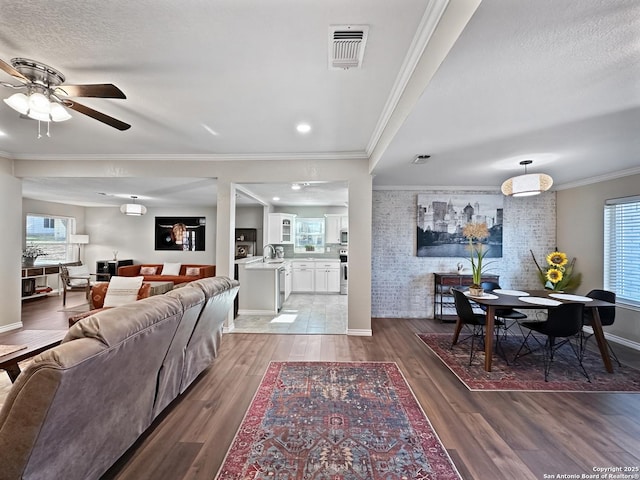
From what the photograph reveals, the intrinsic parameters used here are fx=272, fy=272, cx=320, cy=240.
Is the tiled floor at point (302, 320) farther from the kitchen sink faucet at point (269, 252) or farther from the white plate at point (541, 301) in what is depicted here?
the white plate at point (541, 301)

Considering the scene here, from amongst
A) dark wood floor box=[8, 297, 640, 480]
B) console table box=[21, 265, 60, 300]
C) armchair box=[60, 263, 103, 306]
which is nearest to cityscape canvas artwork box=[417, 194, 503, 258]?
dark wood floor box=[8, 297, 640, 480]

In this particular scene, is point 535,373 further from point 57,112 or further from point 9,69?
point 9,69

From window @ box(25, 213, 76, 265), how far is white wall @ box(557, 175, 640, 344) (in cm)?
1193

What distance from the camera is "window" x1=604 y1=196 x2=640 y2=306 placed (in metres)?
3.75

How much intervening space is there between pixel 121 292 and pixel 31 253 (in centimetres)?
500

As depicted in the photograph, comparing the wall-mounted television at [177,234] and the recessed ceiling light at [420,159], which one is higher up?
the recessed ceiling light at [420,159]

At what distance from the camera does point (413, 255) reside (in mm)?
5121

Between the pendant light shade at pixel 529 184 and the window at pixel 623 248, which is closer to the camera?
the pendant light shade at pixel 529 184

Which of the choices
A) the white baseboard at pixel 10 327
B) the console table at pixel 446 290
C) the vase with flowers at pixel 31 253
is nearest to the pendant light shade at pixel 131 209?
the vase with flowers at pixel 31 253

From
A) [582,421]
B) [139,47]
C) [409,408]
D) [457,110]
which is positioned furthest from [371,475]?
[139,47]

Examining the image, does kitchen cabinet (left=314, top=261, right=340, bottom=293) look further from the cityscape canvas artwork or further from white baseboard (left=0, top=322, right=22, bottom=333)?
white baseboard (left=0, top=322, right=22, bottom=333)

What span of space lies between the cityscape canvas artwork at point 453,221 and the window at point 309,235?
3607mm

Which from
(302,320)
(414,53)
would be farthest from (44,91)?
(302,320)

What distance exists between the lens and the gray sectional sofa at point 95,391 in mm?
1103
